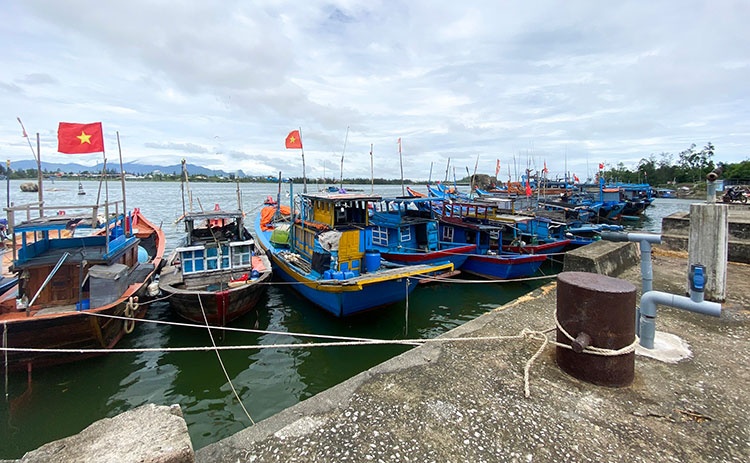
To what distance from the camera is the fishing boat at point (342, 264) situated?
344 inches

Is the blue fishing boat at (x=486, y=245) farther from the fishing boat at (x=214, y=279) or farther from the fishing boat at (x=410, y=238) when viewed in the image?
the fishing boat at (x=214, y=279)

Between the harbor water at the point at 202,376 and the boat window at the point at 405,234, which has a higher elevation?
the boat window at the point at 405,234

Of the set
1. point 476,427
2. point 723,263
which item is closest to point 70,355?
point 476,427

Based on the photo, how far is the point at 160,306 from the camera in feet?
34.9

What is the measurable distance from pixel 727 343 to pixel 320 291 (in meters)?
7.73

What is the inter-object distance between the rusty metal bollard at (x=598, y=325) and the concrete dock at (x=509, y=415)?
0.48ft

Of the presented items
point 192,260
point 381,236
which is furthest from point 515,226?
point 192,260

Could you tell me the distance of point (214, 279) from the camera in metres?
Answer: 9.69

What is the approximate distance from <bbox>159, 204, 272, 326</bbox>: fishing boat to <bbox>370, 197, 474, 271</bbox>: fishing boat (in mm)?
5038

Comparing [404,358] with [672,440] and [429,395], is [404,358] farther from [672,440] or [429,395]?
[672,440]

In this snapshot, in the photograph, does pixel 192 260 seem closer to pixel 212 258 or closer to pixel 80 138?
pixel 212 258

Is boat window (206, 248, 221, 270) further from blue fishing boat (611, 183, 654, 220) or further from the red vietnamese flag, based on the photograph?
blue fishing boat (611, 183, 654, 220)

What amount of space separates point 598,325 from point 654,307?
1157 millimetres

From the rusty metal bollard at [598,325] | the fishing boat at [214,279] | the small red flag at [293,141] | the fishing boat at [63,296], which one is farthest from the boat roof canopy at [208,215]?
the rusty metal bollard at [598,325]
